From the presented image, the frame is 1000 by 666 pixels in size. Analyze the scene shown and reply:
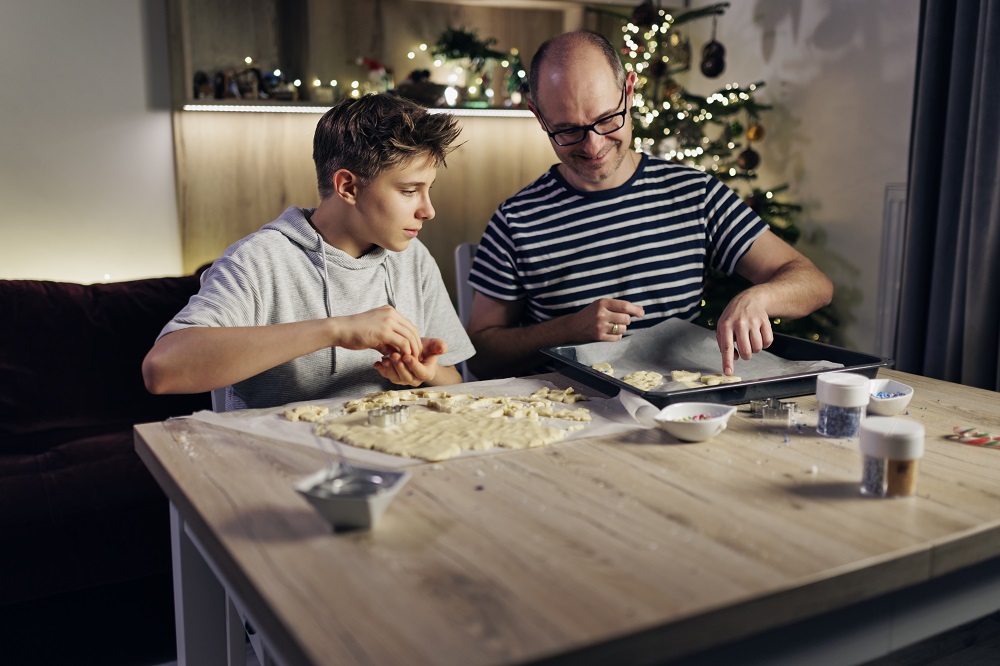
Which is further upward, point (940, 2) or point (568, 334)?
point (940, 2)

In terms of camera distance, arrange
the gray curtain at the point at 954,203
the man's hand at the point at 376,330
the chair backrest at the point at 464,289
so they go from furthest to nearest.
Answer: the gray curtain at the point at 954,203 → the chair backrest at the point at 464,289 → the man's hand at the point at 376,330

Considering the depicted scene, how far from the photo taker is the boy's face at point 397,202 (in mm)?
1640

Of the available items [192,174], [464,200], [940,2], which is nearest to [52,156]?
[192,174]

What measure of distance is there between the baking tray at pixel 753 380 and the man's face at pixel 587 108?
1.78 feet

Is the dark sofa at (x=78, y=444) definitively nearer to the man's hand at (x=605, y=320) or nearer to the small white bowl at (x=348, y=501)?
the man's hand at (x=605, y=320)

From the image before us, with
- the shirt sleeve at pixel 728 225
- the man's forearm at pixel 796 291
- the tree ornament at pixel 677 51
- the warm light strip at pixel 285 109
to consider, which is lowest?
the man's forearm at pixel 796 291

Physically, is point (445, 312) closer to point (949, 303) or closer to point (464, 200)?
point (949, 303)

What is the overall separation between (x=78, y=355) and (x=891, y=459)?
2.38 metres

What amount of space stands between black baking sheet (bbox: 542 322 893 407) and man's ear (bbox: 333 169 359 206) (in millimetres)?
474

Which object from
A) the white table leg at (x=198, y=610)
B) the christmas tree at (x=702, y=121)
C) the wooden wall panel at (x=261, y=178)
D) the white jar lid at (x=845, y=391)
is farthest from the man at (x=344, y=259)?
the christmas tree at (x=702, y=121)

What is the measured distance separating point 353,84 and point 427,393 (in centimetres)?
241

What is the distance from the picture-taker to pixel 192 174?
3396 mm

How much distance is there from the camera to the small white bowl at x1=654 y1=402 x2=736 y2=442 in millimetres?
1228

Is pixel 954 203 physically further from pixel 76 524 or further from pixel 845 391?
pixel 76 524
